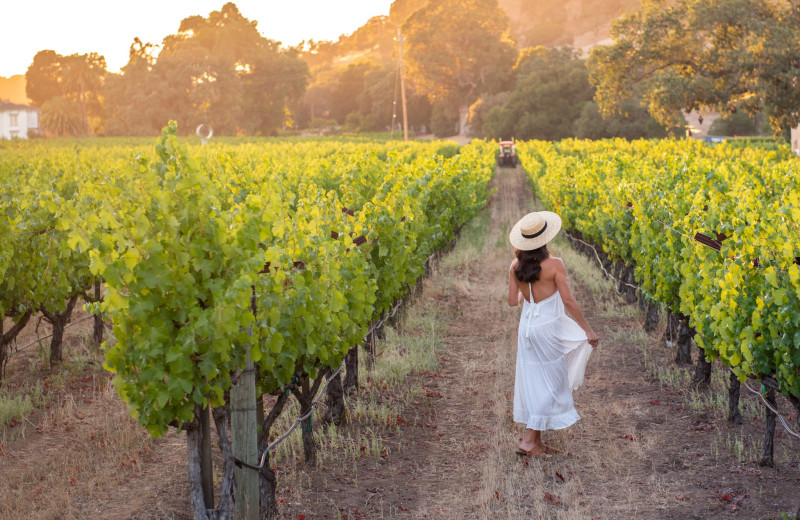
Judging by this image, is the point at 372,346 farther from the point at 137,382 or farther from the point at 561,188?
the point at 561,188

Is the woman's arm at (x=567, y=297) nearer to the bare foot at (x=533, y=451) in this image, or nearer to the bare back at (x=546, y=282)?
the bare back at (x=546, y=282)

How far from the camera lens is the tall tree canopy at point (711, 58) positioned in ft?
97.9

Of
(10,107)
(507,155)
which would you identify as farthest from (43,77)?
(507,155)

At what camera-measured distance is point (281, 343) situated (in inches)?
174

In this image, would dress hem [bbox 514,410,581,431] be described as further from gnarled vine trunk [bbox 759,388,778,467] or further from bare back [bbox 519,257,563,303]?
gnarled vine trunk [bbox 759,388,778,467]

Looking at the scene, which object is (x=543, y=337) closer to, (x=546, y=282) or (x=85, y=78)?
(x=546, y=282)

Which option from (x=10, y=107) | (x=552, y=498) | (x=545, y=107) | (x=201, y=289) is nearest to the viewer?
(x=201, y=289)

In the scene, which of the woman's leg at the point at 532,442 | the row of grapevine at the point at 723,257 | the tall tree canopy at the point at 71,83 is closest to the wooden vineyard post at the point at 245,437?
the woman's leg at the point at 532,442

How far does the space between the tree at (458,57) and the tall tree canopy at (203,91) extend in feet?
43.9

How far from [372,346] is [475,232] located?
11.3m

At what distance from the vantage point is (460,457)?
19.1 feet

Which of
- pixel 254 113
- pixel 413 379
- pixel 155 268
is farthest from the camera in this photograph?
pixel 254 113

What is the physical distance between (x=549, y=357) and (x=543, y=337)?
0.58ft

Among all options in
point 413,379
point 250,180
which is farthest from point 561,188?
point 413,379
